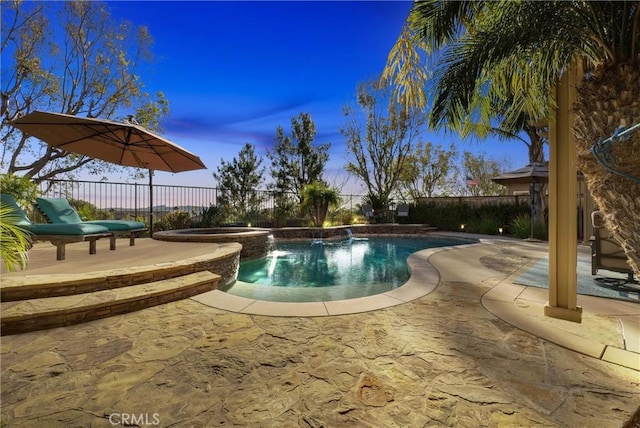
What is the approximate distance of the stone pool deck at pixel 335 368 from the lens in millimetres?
1391

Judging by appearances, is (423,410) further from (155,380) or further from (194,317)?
(194,317)

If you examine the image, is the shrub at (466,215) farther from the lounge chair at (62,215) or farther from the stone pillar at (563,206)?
the lounge chair at (62,215)

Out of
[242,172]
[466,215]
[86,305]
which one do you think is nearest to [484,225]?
[466,215]

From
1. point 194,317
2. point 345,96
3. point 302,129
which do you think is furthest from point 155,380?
point 345,96

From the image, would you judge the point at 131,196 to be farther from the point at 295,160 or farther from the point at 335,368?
the point at 335,368

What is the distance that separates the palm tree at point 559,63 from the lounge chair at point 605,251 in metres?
1.82

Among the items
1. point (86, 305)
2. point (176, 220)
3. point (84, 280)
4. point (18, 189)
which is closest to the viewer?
point (86, 305)

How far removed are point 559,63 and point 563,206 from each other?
4.89 ft

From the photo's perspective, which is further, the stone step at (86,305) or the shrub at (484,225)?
the shrub at (484,225)

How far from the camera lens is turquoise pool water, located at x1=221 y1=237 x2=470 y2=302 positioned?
3.87 metres

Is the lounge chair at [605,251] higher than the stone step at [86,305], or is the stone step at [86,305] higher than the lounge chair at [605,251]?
the lounge chair at [605,251]

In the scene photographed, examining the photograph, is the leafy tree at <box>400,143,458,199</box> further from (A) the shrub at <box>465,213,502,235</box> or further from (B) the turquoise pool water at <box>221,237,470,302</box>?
(B) the turquoise pool water at <box>221,237,470,302</box>

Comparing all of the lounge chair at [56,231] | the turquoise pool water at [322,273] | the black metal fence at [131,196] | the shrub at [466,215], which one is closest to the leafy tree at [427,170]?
the shrub at [466,215]

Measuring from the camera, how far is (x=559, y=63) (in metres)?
2.61
